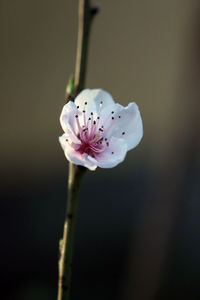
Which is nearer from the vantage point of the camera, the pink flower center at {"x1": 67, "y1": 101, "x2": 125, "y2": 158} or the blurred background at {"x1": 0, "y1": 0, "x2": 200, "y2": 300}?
the pink flower center at {"x1": 67, "y1": 101, "x2": 125, "y2": 158}

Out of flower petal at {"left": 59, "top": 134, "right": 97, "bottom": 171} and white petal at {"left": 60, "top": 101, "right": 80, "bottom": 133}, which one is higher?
white petal at {"left": 60, "top": 101, "right": 80, "bottom": 133}

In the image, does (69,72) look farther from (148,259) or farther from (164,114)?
(148,259)

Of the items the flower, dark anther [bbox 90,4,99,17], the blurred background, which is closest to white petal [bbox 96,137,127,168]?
the flower

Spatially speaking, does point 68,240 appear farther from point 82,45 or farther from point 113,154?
point 82,45

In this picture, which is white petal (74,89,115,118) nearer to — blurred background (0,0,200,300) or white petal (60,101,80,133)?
white petal (60,101,80,133)

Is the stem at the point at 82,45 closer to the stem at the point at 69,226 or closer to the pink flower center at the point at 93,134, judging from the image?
the stem at the point at 69,226

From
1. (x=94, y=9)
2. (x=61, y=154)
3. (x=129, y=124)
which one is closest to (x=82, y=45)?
(x=94, y=9)

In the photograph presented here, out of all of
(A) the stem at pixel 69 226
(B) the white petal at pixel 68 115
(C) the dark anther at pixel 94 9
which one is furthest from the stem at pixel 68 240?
(C) the dark anther at pixel 94 9

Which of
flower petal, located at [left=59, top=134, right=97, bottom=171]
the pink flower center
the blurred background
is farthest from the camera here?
the blurred background
